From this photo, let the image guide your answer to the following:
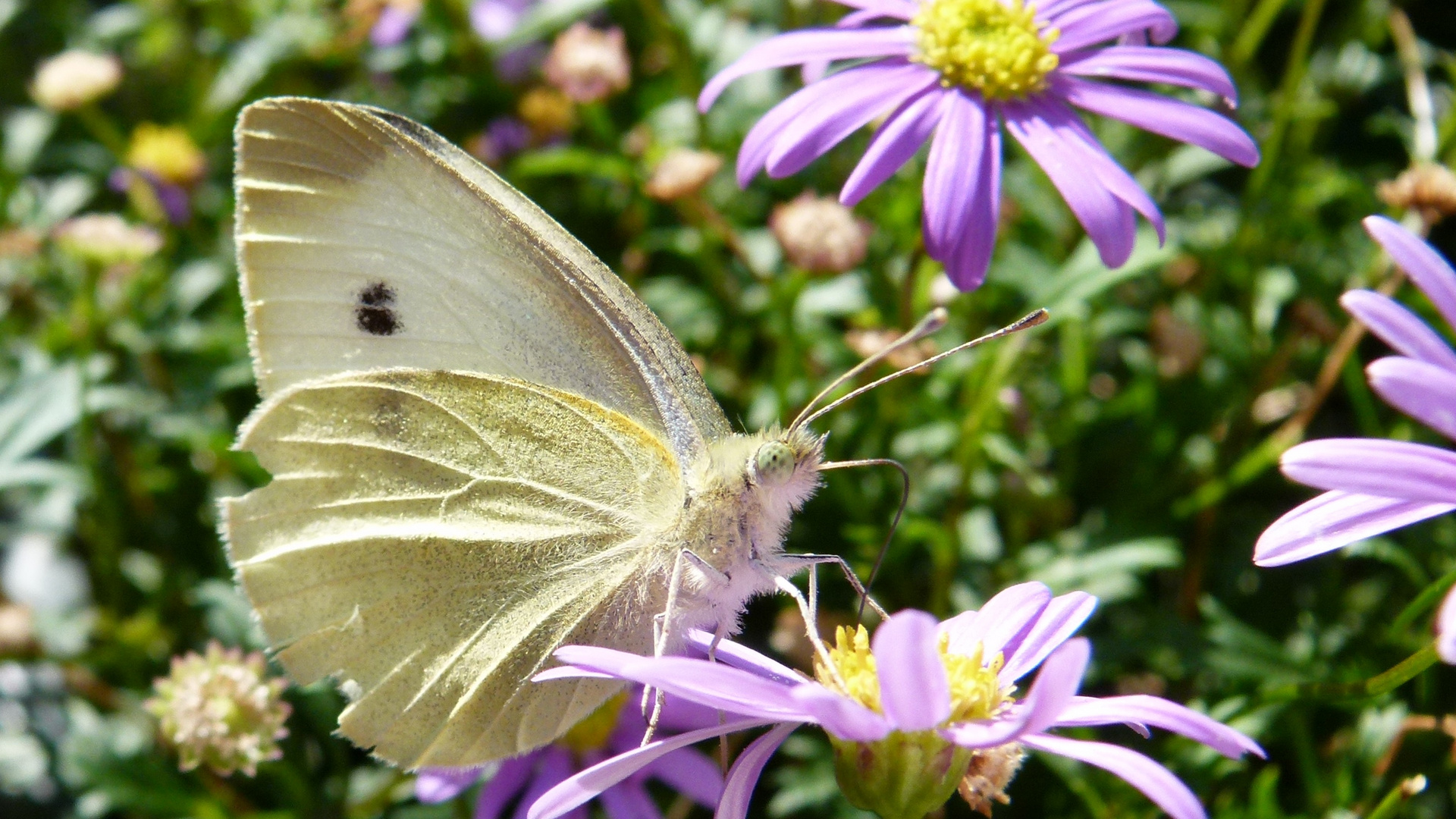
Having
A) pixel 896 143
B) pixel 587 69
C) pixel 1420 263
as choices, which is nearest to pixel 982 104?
pixel 896 143

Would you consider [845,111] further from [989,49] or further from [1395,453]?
[1395,453]

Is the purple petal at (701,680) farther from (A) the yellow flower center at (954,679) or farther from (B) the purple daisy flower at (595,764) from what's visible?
(B) the purple daisy flower at (595,764)

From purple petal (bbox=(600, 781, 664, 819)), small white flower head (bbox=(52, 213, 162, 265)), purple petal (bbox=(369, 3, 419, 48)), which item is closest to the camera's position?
purple petal (bbox=(600, 781, 664, 819))

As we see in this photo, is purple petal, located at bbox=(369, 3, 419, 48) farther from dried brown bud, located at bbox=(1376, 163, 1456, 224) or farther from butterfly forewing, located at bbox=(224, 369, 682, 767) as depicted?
dried brown bud, located at bbox=(1376, 163, 1456, 224)

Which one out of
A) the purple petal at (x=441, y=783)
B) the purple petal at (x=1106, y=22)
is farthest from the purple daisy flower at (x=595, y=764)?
the purple petal at (x=1106, y=22)

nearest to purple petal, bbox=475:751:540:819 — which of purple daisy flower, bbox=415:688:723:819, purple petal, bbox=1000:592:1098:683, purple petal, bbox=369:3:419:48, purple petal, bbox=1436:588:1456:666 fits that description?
purple daisy flower, bbox=415:688:723:819

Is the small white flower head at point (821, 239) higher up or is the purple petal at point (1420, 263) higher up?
the small white flower head at point (821, 239)
